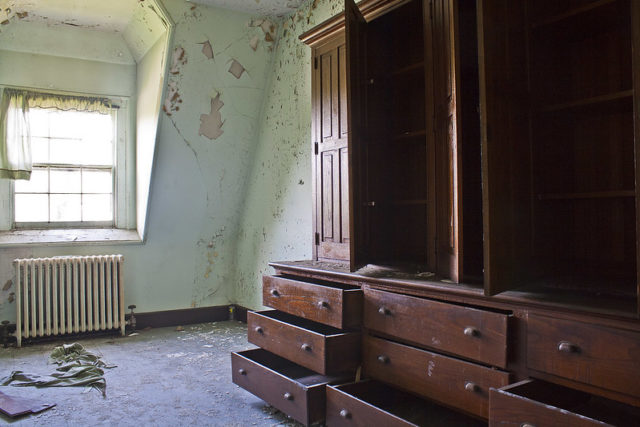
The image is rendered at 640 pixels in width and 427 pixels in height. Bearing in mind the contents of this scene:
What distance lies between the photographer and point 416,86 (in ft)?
8.61

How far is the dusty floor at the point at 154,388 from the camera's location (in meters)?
2.38

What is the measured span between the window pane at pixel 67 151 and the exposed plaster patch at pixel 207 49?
1474mm

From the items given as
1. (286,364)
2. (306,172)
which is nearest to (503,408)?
(286,364)

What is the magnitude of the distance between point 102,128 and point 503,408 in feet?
13.3

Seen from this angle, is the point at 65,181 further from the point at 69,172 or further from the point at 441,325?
the point at 441,325

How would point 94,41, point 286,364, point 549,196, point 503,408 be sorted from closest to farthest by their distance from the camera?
point 503,408, point 549,196, point 286,364, point 94,41

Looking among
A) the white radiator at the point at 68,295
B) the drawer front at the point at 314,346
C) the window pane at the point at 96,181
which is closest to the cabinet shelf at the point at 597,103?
the drawer front at the point at 314,346

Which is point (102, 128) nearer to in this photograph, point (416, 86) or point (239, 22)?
point (239, 22)

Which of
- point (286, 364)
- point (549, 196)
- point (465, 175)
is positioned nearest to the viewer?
point (549, 196)

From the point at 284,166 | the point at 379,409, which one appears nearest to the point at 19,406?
the point at 379,409

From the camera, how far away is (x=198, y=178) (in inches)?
165

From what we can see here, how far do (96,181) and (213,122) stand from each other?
126cm

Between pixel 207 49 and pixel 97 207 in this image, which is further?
pixel 97 207

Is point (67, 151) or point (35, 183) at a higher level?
point (67, 151)
